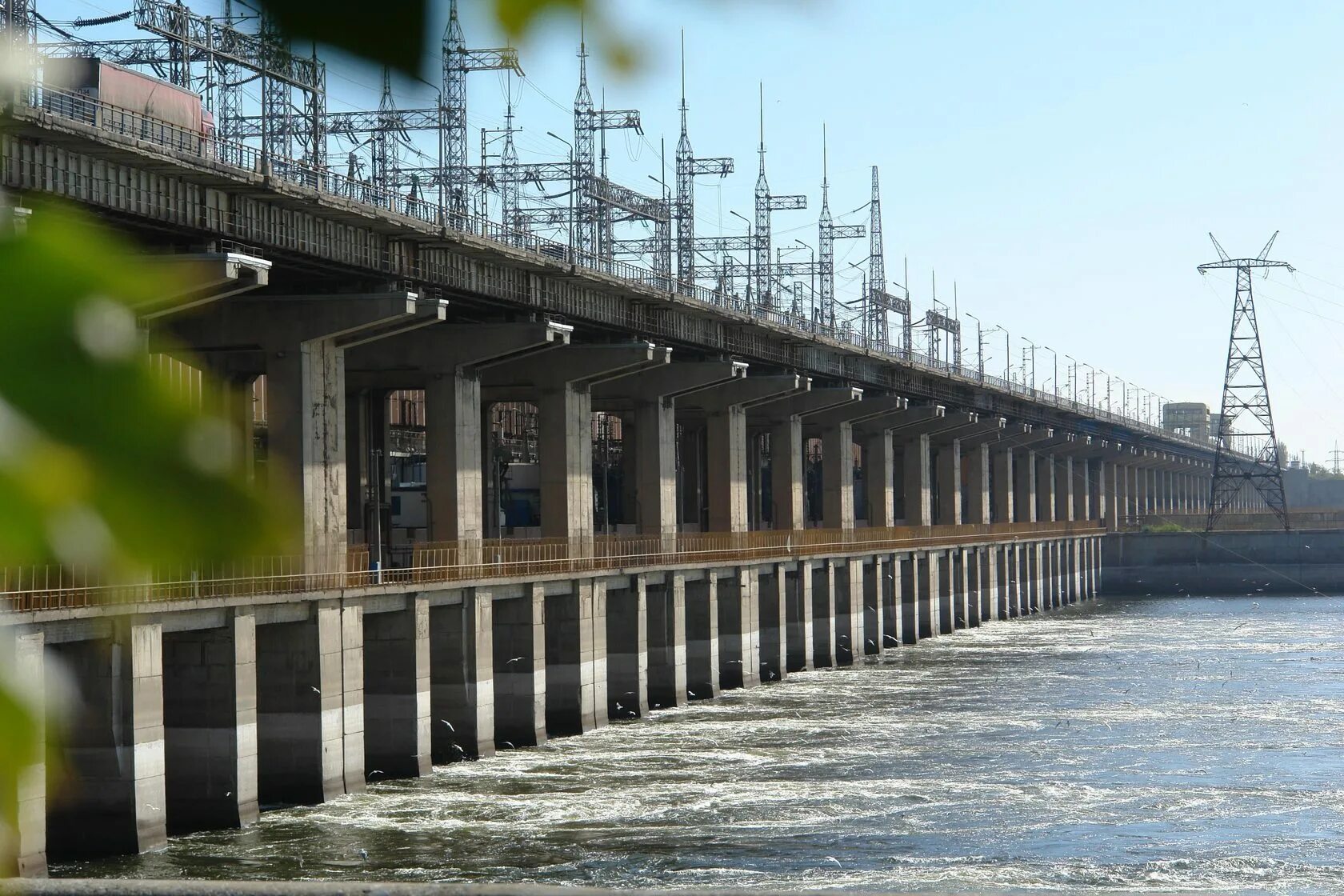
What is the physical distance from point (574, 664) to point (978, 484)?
6795 centimetres

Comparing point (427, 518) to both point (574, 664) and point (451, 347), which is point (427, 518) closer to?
point (451, 347)

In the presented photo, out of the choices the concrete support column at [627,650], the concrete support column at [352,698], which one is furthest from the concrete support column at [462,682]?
the concrete support column at [627,650]

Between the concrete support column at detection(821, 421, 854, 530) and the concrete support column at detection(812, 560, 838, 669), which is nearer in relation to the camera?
the concrete support column at detection(812, 560, 838, 669)

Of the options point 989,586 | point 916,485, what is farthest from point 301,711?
point 989,586

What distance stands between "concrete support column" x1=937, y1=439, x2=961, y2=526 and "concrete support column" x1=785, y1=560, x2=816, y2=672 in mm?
35903

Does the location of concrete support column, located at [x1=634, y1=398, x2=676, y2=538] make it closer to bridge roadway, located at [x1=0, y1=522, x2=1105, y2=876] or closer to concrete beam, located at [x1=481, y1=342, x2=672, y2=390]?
bridge roadway, located at [x1=0, y1=522, x2=1105, y2=876]

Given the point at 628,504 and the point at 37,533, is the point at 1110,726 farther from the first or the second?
the point at 37,533

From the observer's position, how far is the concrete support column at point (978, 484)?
112500mm

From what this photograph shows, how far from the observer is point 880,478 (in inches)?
3654

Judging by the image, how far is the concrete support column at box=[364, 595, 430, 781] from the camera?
39.2m

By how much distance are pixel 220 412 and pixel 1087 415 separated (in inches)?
5529

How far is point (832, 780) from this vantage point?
127 feet

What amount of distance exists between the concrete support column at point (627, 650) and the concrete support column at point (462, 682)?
985 cm

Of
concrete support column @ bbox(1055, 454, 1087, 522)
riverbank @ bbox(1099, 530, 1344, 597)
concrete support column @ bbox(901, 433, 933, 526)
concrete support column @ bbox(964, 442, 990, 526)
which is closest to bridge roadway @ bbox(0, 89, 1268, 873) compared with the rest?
concrete support column @ bbox(901, 433, 933, 526)
